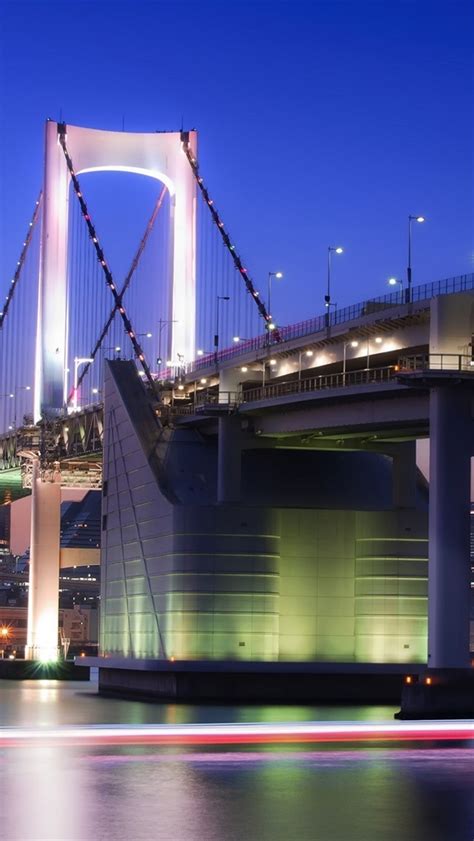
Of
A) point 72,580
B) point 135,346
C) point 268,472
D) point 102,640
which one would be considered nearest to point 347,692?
point 268,472

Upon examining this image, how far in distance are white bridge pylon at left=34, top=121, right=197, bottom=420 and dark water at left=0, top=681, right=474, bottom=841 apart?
55.7 metres

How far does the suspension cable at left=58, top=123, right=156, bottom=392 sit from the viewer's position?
74.9m

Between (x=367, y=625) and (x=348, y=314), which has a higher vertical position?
(x=348, y=314)

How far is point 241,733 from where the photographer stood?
35156mm

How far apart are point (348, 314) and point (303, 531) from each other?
9461 mm

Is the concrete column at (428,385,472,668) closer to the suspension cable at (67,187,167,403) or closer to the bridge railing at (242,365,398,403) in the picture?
the bridge railing at (242,365,398,403)

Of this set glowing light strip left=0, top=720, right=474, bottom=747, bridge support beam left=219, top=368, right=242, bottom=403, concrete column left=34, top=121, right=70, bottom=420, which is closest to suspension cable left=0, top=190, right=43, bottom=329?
concrete column left=34, top=121, right=70, bottom=420

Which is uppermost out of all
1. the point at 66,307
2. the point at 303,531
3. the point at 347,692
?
the point at 66,307

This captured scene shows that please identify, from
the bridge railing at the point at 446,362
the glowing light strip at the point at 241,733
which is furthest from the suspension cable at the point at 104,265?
the glowing light strip at the point at 241,733

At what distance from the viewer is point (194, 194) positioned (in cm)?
8756

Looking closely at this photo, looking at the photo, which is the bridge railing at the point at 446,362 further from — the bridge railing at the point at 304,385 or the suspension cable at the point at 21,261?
the suspension cable at the point at 21,261

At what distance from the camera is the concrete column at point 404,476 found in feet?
211

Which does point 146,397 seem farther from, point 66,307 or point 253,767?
point 253,767

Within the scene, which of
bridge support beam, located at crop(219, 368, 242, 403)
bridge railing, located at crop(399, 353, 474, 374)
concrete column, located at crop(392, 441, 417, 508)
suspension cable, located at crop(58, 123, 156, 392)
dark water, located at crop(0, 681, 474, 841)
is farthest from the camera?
suspension cable, located at crop(58, 123, 156, 392)
